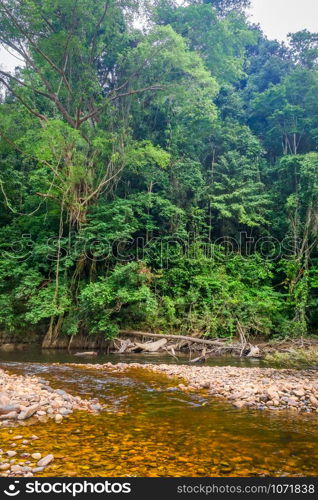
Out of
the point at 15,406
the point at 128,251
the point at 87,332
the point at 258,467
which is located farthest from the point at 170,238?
the point at 258,467

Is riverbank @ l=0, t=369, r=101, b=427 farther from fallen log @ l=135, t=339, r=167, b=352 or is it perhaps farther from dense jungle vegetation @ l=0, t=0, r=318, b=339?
dense jungle vegetation @ l=0, t=0, r=318, b=339

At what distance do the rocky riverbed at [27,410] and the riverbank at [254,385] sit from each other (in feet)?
7.82

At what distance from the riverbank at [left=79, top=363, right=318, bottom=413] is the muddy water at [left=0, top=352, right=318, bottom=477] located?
1.32 feet

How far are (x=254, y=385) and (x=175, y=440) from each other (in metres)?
3.06

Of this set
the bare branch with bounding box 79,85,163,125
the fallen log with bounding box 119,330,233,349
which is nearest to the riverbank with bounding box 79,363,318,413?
the fallen log with bounding box 119,330,233,349

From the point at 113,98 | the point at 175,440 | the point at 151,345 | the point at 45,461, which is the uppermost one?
the point at 113,98

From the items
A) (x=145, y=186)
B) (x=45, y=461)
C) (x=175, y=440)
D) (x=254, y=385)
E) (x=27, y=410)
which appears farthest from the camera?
(x=145, y=186)

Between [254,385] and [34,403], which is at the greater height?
[34,403]

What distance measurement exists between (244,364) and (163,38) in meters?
14.3

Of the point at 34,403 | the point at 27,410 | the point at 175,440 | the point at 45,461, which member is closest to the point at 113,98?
the point at 34,403

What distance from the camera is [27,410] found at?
4527 millimetres

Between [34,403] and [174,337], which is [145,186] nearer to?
[174,337]

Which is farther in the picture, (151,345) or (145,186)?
(145,186)

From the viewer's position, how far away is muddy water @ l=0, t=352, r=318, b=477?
3.23 m
